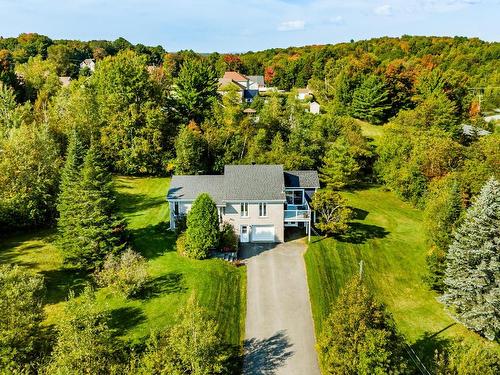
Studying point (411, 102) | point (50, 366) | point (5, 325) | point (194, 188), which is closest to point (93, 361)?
point (50, 366)

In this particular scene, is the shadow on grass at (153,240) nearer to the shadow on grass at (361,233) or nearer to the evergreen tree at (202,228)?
the evergreen tree at (202,228)

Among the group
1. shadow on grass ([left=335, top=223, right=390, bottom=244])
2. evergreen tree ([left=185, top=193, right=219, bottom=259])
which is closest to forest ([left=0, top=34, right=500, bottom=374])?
evergreen tree ([left=185, top=193, right=219, bottom=259])

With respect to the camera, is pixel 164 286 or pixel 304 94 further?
pixel 304 94

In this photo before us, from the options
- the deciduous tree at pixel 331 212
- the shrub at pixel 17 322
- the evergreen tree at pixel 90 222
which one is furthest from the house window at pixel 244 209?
the shrub at pixel 17 322

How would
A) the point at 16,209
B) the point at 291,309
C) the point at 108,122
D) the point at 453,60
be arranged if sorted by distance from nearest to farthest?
the point at 291,309 < the point at 16,209 < the point at 108,122 < the point at 453,60

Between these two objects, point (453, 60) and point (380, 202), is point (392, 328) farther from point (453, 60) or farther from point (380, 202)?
point (453, 60)

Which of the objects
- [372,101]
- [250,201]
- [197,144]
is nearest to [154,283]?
[250,201]

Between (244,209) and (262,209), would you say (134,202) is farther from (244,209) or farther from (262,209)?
(262,209)

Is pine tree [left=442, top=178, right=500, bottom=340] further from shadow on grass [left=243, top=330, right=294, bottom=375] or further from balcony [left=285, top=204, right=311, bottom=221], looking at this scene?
balcony [left=285, top=204, right=311, bottom=221]
